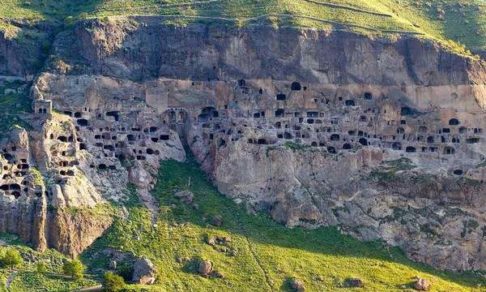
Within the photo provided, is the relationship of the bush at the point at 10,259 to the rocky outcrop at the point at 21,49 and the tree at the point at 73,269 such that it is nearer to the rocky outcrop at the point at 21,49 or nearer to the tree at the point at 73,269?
the tree at the point at 73,269

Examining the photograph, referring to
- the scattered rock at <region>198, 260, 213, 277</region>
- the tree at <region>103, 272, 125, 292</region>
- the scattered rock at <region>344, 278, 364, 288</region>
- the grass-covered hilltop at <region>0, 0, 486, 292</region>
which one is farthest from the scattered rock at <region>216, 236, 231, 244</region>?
the tree at <region>103, 272, 125, 292</region>

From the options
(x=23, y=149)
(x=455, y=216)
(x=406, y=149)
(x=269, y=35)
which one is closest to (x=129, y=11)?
(x=269, y=35)

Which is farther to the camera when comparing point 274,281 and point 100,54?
point 100,54

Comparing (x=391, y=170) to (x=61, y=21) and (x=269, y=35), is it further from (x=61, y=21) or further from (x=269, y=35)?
(x=61, y=21)

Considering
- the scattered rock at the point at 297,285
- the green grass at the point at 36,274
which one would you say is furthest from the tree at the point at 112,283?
the scattered rock at the point at 297,285

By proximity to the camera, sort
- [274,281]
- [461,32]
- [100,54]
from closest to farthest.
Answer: [274,281] < [100,54] < [461,32]

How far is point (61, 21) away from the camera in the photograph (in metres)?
121

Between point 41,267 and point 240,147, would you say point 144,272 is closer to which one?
point 41,267

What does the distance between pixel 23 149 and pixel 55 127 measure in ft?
15.8

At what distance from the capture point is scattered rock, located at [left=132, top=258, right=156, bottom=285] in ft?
312

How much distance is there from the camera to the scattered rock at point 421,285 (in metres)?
98.4

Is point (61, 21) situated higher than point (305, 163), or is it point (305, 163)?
point (61, 21)

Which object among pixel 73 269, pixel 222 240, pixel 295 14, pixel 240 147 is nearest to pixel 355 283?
pixel 222 240

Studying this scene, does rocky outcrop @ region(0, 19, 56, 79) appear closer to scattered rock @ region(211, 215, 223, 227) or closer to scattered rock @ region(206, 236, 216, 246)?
scattered rock @ region(211, 215, 223, 227)
